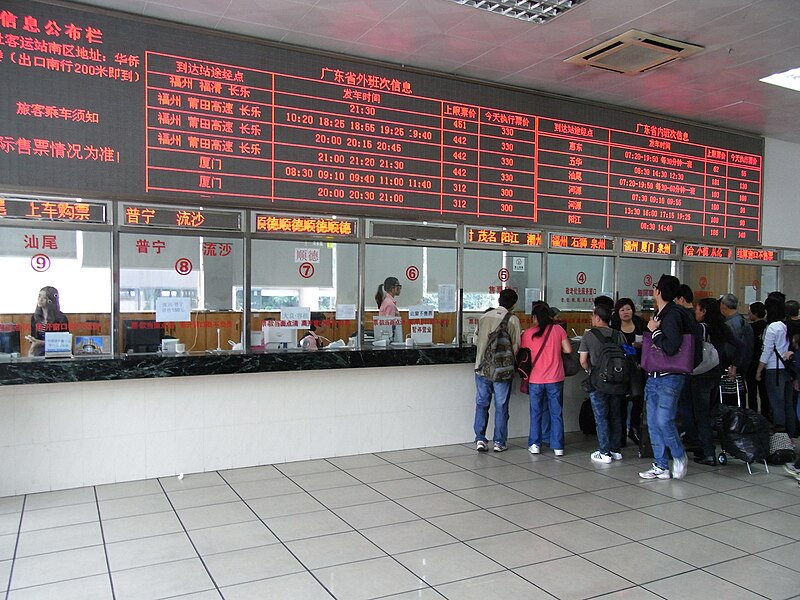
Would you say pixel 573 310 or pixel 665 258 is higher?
pixel 665 258

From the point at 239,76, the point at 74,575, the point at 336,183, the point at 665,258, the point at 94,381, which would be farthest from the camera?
the point at 665,258

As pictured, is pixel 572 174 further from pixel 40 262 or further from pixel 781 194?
pixel 40 262

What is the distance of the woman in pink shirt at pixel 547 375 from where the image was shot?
558 centimetres

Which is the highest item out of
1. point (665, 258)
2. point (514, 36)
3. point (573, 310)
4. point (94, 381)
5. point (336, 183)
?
point (514, 36)

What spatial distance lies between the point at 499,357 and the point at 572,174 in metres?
2.18

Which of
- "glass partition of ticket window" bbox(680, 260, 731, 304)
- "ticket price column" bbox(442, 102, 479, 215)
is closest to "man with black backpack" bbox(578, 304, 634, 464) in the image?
"ticket price column" bbox(442, 102, 479, 215)

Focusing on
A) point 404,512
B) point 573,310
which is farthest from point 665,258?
point 404,512

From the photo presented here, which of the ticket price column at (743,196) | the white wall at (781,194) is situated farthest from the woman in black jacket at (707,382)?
the white wall at (781,194)

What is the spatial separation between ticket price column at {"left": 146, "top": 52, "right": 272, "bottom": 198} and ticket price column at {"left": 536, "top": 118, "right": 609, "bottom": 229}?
2.76m

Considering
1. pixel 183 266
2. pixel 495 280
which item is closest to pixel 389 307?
pixel 495 280

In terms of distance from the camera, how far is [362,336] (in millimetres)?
5621

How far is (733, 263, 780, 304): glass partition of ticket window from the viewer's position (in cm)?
796

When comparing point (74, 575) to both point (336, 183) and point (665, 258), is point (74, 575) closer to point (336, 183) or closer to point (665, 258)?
point (336, 183)

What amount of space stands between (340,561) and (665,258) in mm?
5461
